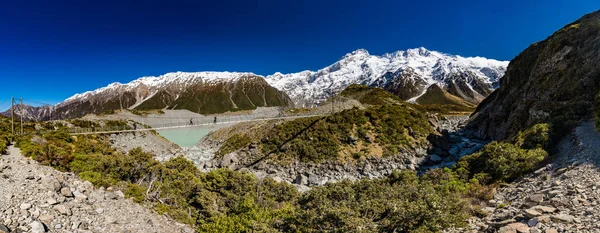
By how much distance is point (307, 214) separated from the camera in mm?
8477

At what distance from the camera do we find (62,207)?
8.88 metres

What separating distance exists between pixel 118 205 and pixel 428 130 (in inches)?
1205

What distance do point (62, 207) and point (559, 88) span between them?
3466 cm

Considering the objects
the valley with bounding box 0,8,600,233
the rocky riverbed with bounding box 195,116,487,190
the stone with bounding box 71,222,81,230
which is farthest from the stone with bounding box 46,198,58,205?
the rocky riverbed with bounding box 195,116,487,190

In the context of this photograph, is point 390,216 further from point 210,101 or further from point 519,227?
point 210,101

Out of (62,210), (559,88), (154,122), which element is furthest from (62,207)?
(154,122)

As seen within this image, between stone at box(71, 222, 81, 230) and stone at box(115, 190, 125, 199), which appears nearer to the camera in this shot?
stone at box(71, 222, 81, 230)

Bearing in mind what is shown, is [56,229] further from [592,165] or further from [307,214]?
[592,165]

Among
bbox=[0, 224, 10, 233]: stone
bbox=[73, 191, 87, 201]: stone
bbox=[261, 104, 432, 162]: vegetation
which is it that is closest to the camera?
bbox=[0, 224, 10, 233]: stone

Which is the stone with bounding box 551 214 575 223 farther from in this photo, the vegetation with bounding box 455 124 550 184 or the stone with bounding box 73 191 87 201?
the stone with bounding box 73 191 87 201

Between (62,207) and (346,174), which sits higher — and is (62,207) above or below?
above

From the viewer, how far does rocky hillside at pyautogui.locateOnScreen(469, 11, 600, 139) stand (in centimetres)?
1938

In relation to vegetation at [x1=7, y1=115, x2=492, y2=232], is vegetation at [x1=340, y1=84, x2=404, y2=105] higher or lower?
higher

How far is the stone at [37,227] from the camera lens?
24.4ft
